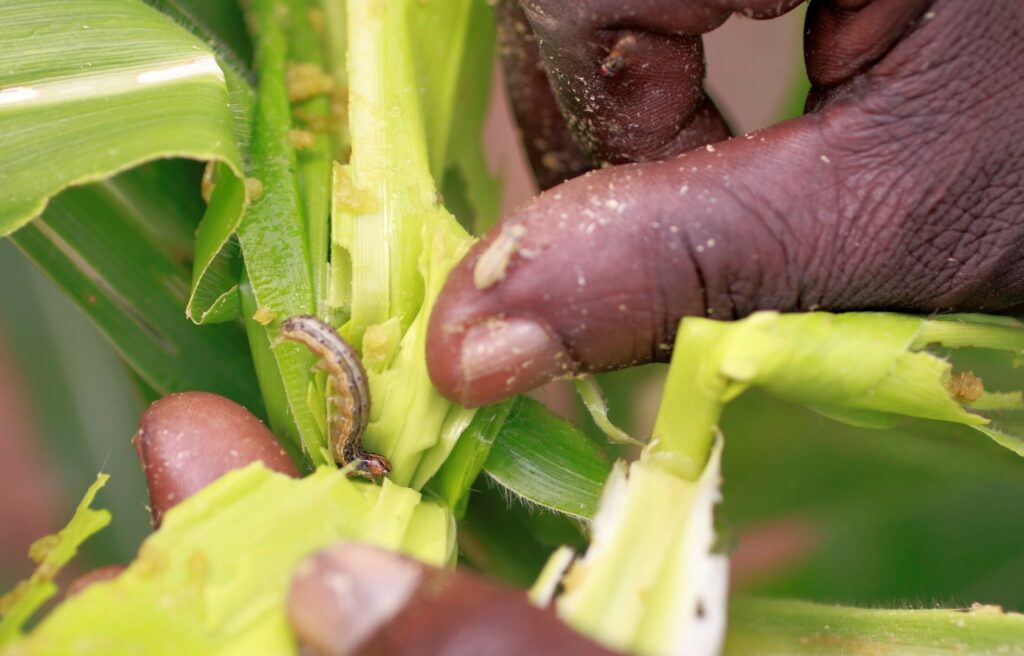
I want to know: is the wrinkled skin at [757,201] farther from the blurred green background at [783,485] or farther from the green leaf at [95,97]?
the blurred green background at [783,485]

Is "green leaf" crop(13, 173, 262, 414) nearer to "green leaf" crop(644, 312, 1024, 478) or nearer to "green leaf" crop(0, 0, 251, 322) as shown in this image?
"green leaf" crop(0, 0, 251, 322)

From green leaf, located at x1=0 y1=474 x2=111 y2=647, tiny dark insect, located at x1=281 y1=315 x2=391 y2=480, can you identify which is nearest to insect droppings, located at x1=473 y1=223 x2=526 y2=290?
tiny dark insect, located at x1=281 y1=315 x2=391 y2=480

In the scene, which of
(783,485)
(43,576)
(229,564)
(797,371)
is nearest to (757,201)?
(797,371)

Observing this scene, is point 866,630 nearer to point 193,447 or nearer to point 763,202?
point 763,202

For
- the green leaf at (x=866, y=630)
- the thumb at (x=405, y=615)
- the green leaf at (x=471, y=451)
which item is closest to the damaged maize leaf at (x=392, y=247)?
the green leaf at (x=471, y=451)

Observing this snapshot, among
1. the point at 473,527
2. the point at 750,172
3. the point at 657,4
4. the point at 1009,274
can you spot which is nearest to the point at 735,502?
the point at 473,527
